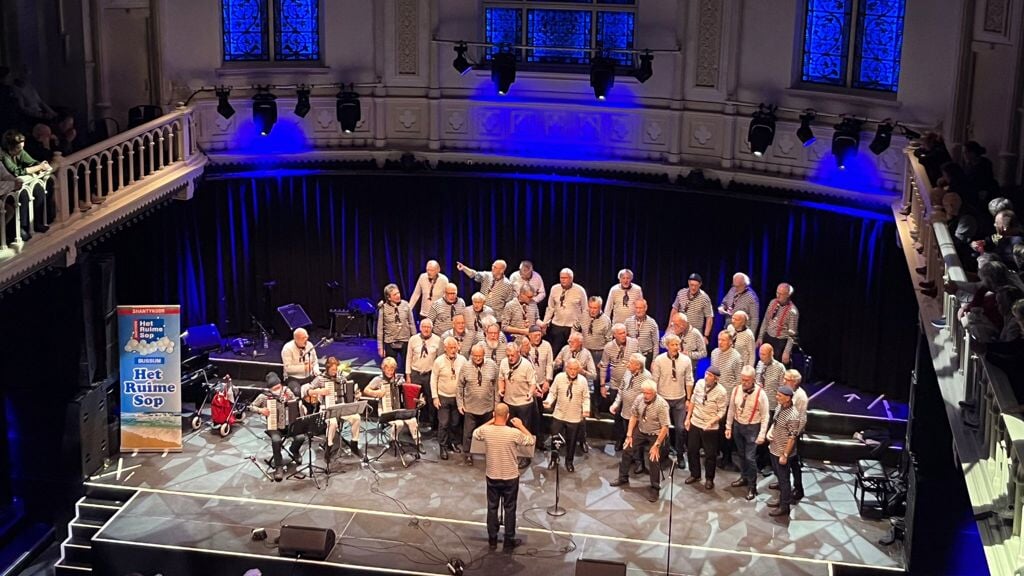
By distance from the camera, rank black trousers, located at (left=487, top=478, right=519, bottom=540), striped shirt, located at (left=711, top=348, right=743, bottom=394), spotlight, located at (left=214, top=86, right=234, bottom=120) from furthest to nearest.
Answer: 1. spotlight, located at (left=214, top=86, right=234, bottom=120)
2. striped shirt, located at (left=711, top=348, right=743, bottom=394)
3. black trousers, located at (left=487, top=478, right=519, bottom=540)

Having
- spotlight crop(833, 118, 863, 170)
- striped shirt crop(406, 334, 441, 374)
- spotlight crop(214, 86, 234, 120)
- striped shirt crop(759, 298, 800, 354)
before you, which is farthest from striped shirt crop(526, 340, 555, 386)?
spotlight crop(214, 86, 234, 120)

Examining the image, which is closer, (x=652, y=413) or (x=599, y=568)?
(x=599, y=568)

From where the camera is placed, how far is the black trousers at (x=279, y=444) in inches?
539

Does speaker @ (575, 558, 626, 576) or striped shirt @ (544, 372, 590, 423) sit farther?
striped shirt @ (544, 372, 590, 423)

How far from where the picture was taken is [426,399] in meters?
14.6

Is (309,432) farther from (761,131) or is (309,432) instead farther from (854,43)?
(854,43)

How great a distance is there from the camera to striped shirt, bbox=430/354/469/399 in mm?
13883

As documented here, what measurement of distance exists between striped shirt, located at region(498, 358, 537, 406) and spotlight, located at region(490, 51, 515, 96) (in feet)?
12.0

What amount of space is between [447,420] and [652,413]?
7.63ft

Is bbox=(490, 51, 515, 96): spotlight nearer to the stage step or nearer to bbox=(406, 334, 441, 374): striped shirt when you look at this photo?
bbox=(406, 334, 441, 374): striped shirt

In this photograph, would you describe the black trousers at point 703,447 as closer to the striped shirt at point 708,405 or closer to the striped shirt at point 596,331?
the striped shirt at point 708,405

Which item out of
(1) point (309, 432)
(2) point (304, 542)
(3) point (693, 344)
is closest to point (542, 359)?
(3) point (693, 344)

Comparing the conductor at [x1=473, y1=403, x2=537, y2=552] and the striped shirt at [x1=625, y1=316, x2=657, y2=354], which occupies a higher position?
the striped shirt at [x1=625, y1=316, x2=657, y2=354]

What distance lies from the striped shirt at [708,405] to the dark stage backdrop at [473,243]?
2664mm
